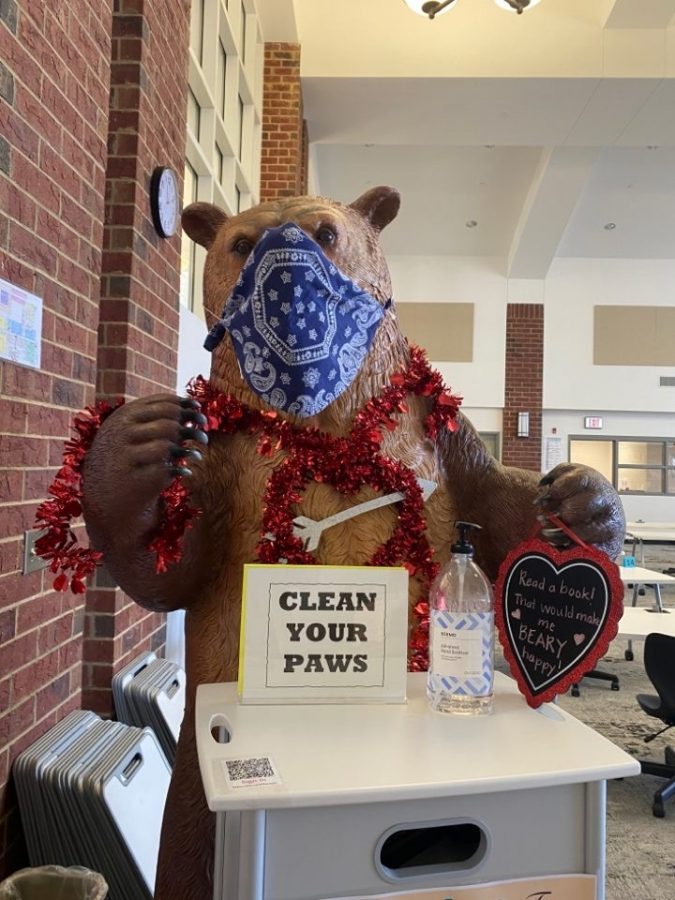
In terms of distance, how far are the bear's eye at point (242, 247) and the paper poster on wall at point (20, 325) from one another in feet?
1.74

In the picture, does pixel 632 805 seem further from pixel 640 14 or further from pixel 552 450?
pixel 552 450

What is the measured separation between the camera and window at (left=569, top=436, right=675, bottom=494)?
32.0ft

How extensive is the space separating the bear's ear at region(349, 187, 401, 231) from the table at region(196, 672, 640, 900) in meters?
1.01

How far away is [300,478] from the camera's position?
1138 millimetres

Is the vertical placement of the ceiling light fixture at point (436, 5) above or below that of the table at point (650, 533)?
above

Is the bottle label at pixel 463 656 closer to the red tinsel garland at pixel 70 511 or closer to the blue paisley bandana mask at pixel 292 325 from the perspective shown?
the blue paisley bandana mask at pixel 292 325

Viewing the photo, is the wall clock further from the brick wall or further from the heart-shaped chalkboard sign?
the heart-shaped chalkboard sign

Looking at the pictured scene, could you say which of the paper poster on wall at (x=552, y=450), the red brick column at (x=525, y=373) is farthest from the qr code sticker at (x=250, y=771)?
the paper poster on wall at (x=552, y=450)

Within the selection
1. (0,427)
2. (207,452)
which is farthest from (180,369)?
(207,452)

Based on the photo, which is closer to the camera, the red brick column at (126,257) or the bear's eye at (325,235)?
the bear's eye at (325,235)

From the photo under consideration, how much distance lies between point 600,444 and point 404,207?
444cm

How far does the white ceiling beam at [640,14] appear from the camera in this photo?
4477 mm

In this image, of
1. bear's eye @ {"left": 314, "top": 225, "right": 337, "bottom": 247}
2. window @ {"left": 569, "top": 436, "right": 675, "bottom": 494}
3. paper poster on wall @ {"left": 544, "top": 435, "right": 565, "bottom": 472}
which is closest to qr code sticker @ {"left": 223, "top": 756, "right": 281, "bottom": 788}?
bear's eye @ {"left": 314, "top": 225, "right": 337, "bottom": 247}

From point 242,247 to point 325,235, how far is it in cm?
15
